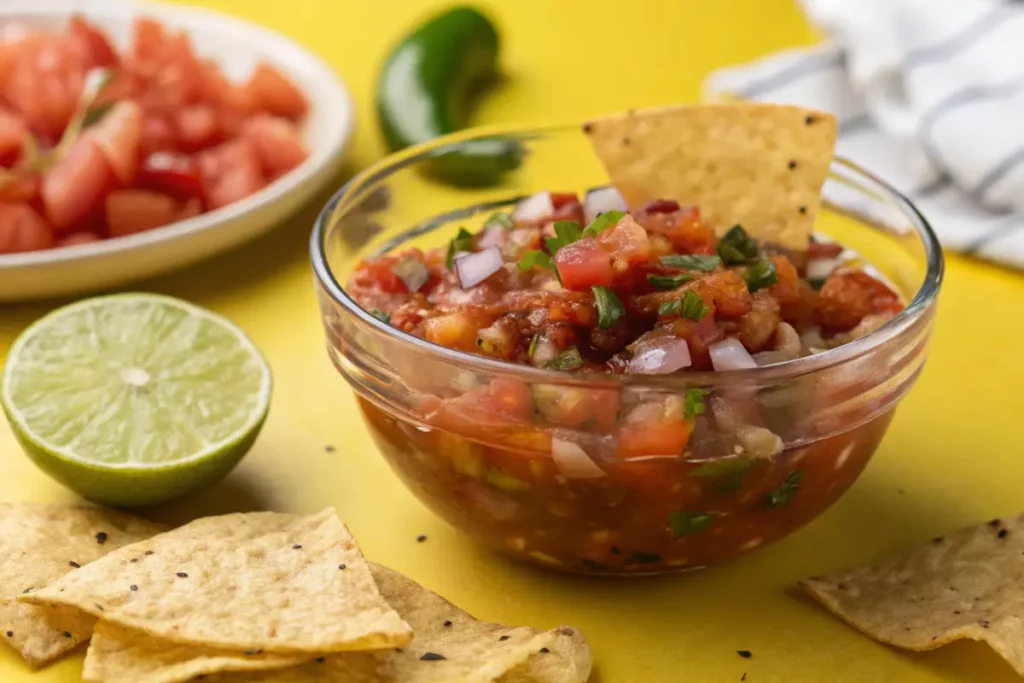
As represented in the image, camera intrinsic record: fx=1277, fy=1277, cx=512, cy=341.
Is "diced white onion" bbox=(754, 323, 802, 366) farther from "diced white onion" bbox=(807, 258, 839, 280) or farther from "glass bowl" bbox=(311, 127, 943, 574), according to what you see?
"diced white onion" bbox=(807, 258, 839, 280)

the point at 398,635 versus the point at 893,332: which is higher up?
the point at 893,332

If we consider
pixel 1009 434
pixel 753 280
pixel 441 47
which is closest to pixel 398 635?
pixel 753 280

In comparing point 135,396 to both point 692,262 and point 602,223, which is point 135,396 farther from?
point 692,262

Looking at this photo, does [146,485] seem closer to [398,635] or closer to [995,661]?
[398,635]

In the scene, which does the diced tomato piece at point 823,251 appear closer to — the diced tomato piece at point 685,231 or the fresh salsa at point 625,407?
the fresh salsa at point 625,407

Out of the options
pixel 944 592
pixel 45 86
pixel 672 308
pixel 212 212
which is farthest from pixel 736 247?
pixel 45 86

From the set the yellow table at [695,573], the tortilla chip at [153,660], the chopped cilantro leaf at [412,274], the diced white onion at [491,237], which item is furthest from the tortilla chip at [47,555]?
the diced white onion at [491,237]
